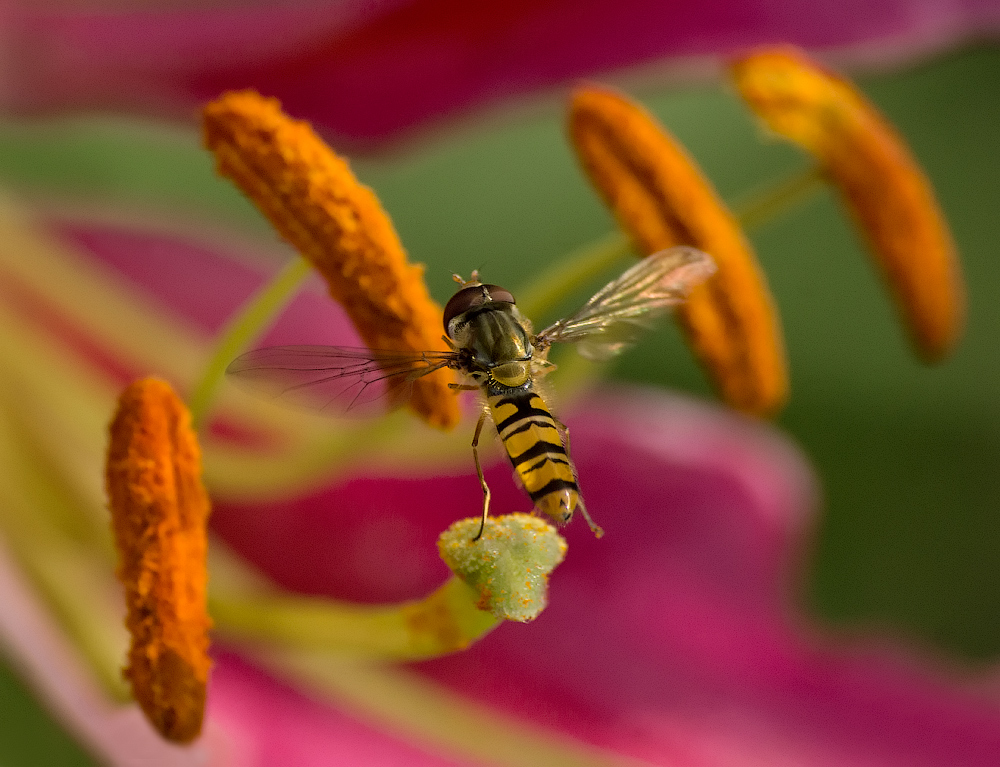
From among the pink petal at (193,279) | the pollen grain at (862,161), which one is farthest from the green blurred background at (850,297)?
the pollen grain at (862,161)

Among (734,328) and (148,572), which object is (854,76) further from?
(148,572)

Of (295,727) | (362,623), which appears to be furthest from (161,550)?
(295,727)

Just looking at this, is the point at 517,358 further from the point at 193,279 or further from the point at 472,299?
the point at 193,279

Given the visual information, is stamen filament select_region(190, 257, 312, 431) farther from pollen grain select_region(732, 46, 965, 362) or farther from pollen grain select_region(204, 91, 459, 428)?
pollen grain select_region(732, 46, 965, 362)

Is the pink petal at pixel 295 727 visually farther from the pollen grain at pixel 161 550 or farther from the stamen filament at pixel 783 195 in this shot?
the stamen filament at pixel 783 195

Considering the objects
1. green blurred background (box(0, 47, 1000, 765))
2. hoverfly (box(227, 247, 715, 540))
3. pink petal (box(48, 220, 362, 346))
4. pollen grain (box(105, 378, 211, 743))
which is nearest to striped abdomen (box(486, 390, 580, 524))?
hoverfly (box(227, 247, 715, 540))

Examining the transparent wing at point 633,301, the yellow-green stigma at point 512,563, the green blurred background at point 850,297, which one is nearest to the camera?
the yellow-green stigma at point 512,563

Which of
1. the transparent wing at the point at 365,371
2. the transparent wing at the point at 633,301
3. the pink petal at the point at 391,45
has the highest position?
the pink petal at the point at 391,45
